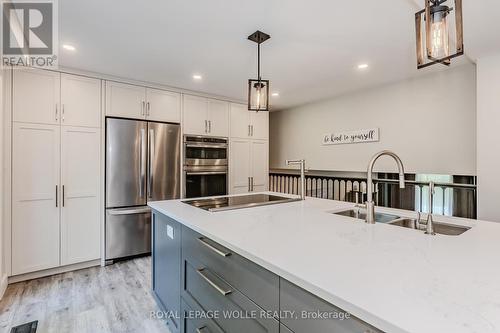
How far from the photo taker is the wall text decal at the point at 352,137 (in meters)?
3.80

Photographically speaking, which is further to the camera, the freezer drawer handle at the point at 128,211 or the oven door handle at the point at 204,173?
the oven door handle at the point at 204,173

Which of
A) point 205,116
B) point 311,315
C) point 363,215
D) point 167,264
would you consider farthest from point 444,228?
point 205,116

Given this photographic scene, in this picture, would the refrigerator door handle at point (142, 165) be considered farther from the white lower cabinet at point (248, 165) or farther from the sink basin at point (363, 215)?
the sink basin at point (363, 215)

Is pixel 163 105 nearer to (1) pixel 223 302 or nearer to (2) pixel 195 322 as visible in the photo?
(2) pixel 195 322

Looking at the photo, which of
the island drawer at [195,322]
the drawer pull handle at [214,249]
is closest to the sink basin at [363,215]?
the drawer pull handle at [214,249]

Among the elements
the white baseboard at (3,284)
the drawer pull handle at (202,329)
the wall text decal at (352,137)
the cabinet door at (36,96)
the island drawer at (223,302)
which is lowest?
the white baseboard at (3,284)

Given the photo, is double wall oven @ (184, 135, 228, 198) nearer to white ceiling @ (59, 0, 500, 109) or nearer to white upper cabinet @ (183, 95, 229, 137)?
white upper cabinet @ (183, 95, 229, 137)

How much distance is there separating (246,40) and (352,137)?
99.2 inches

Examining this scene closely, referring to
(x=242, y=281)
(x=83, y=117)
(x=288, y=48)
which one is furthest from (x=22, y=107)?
(x=242, y=281)

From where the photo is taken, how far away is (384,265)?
35.9 inches

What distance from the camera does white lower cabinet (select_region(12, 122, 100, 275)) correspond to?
2.72m

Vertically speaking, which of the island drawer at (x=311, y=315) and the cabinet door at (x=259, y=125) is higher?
the cabinet door at (x=259, y=125)

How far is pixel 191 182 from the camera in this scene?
3865 millimetres

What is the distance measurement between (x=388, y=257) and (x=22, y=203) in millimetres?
3439
